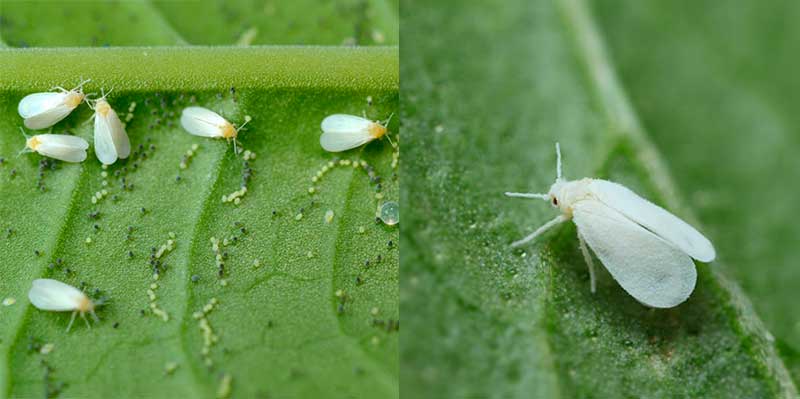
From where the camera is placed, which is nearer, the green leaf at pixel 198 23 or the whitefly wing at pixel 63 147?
the whitefly wing at pixel 63 147

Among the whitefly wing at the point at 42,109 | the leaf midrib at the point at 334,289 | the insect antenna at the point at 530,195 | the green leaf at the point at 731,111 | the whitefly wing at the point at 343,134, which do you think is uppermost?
the whitefly wing at the point at 42,109

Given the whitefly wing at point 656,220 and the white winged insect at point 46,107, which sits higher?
the white winged insect at point 46,107

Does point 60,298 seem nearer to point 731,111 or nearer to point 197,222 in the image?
point 197,222

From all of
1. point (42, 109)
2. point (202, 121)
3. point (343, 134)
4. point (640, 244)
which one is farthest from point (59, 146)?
point (640, 244)

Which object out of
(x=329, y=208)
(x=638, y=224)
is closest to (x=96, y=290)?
(x=329, y=208)

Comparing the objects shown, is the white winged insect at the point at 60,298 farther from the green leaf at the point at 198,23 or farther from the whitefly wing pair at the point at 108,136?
the green leaf at the point at 198,23

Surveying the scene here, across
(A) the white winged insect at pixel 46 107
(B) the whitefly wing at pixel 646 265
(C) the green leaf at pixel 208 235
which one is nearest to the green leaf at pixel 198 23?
(C) the green leaf at pixel 208 235

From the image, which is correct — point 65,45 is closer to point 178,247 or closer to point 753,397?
point 178,247

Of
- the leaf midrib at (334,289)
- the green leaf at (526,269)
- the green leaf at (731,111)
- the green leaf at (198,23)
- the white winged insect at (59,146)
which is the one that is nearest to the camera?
the green leaf at (526,269)
